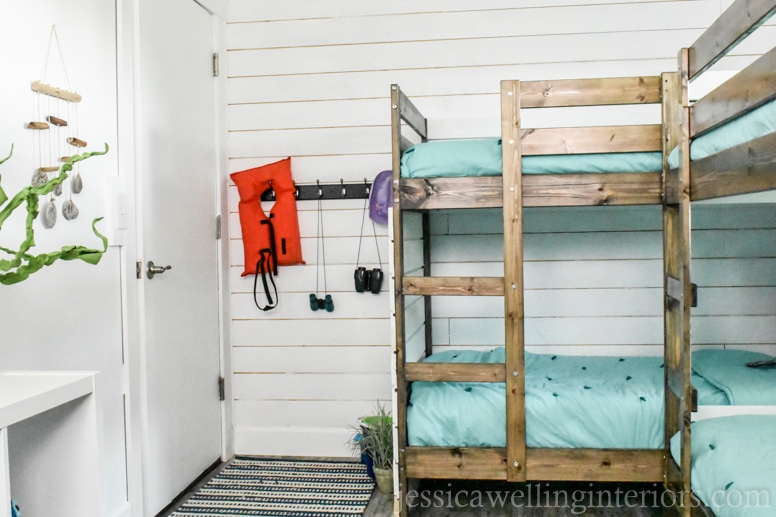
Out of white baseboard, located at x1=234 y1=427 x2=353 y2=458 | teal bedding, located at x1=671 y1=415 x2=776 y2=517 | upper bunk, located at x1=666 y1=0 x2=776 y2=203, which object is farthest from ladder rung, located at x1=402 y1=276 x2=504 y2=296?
white baseboard, located at x1=234 y1=427 x2=353 y2=458

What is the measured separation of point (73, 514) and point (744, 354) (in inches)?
106

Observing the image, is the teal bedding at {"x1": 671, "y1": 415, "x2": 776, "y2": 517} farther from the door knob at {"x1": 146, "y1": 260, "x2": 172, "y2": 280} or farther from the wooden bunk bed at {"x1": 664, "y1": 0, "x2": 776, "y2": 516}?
the door knob at {"x1": 146, "y1": 260, "x2": 172, "y2": 280}

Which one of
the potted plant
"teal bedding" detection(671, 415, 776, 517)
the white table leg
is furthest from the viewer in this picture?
the potted plant

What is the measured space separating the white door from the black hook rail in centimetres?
41

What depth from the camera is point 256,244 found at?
3332 millimetres

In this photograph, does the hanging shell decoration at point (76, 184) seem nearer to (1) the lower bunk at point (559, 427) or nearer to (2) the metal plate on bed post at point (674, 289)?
(1) the lower bunk at point (559, 427)

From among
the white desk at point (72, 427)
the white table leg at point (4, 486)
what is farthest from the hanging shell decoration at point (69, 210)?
the white table leg at point (4, 486)

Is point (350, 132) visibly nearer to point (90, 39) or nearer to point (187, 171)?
point (187, 171)

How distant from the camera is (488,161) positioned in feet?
7.86

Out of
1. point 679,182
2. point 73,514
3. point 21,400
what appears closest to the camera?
point 21,400

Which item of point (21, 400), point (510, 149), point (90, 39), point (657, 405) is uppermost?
point (90, 39)

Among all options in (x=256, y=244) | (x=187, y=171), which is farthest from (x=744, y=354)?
(x=187, y=171)

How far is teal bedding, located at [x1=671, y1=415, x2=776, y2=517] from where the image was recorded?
1.67 metres

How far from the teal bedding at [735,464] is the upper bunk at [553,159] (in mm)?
777
